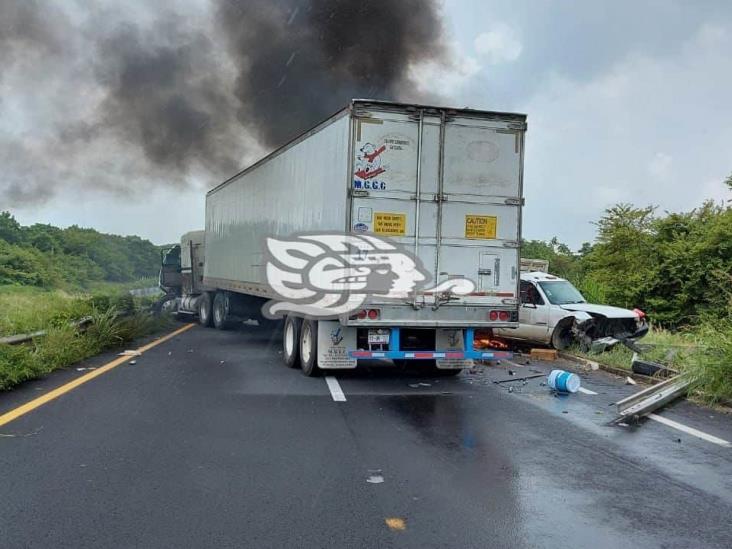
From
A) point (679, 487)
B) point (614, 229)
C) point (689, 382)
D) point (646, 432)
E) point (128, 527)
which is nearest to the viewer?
point (128, 527)

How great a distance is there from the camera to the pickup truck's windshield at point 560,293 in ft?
45.7

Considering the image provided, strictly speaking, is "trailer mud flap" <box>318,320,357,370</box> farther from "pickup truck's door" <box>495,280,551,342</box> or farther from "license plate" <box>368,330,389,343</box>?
"pickup truck's door" <box>495,280,551,342</box>

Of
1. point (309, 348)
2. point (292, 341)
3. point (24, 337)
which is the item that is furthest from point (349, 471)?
point (24, 337)

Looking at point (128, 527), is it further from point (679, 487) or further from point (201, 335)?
point (201, 335)

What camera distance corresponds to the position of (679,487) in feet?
16.7

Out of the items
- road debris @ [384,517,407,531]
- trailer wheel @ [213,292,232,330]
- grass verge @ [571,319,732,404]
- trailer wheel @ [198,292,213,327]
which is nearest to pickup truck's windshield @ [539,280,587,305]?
grass verge @ [571,319,732,404]

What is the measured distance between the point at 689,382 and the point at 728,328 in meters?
1.22

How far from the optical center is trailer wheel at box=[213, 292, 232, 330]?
60.6 ft

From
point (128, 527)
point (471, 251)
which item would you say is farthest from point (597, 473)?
point (471, 251)

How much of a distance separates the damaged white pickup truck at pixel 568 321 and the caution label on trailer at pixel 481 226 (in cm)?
409

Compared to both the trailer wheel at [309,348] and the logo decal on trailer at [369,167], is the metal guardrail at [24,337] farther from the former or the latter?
the logo decal on trailer at [369,167]

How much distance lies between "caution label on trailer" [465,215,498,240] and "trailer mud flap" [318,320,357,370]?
209 centimetres

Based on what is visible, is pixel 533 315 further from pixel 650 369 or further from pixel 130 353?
pixel 130 353

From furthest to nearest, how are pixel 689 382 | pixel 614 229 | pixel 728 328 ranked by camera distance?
pixel 614 229, pixel 728 328, pixel 689 382
